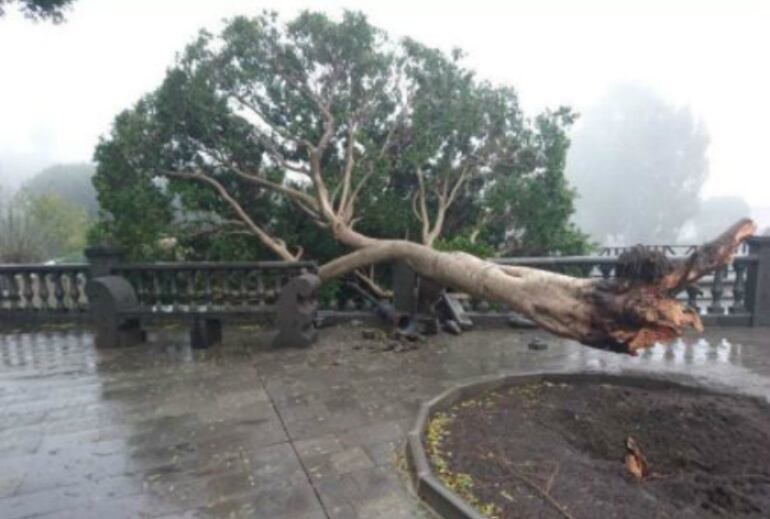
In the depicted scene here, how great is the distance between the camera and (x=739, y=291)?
24.9 feet

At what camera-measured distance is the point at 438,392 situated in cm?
482

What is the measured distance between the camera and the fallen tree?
33.5 feet

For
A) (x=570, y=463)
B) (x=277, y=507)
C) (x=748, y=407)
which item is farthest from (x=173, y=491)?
(x=748, y=407)

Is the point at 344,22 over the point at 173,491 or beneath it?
over

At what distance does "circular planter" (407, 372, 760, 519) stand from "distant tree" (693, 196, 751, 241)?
7614cm

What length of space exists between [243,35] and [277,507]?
9.99 meters

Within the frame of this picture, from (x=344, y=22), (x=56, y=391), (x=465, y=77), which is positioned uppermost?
(x=344, y=22)

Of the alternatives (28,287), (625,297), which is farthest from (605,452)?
(28,287)

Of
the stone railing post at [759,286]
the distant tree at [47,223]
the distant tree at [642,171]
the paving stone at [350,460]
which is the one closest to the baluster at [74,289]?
the paving stone at [350,460]

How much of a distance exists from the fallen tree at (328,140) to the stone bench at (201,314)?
168cm

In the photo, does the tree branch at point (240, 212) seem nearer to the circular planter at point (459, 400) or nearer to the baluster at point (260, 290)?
the baluster at point (260, 290)

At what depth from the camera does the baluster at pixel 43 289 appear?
8.54 metres

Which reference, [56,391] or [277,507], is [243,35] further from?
[277,507]

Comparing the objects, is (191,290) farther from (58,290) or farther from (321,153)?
(321,153)
